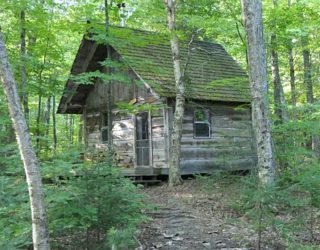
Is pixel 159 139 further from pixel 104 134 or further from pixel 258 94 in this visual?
pixel 258 94

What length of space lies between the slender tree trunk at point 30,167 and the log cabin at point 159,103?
773 centimetres

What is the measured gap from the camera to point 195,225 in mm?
8758

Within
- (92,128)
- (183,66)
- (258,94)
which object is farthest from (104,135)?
(258,94)

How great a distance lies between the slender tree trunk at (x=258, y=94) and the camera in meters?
8.65

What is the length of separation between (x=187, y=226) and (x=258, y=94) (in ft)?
10.8

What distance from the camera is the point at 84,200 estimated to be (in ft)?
21.1

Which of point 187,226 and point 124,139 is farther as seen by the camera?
point 124,139

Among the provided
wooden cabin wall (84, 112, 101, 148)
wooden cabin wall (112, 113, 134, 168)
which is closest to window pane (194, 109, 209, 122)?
wooden cabin wall (112, 113, 134, 168)

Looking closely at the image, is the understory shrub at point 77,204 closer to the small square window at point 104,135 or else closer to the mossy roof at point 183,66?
the mossy roof at point 183,66

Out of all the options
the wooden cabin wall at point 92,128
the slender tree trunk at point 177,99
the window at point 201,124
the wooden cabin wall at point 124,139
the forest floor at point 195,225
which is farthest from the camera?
the wooden cabin wall at point 92,128

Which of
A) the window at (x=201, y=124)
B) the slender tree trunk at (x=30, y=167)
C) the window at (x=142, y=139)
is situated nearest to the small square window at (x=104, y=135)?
the window at (x=142, y=139)

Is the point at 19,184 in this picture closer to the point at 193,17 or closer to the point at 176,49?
the point at 176,49

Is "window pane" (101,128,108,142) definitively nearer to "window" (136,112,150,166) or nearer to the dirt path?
"window" (136,112,150,166)

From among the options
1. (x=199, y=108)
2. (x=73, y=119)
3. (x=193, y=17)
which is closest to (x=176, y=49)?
(x=193, y=17)
